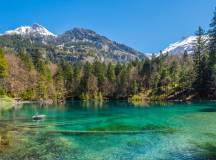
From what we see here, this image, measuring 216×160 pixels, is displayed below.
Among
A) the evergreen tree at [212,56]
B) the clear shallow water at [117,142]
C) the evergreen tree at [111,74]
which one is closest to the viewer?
the clear shallow water at [117,142]

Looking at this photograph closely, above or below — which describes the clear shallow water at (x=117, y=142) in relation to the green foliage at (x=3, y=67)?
below

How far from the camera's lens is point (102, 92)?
17175 cm

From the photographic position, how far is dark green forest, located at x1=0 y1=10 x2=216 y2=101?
396 ft

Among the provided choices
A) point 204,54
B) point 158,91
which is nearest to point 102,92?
point 158,91

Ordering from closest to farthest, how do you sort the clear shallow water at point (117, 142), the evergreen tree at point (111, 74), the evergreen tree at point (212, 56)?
the clear shallow water at point (117, 142), the evergreen tree at point (212, 56), the evergreen tree at point (111, 74)

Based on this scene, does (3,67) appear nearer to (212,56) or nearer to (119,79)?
(119,79)

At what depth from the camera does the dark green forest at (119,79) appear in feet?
396

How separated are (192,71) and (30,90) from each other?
7062cm

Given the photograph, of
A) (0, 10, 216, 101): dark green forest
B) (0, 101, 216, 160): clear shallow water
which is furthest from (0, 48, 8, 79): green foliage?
(0, 101, 216, 160): clear shallow water

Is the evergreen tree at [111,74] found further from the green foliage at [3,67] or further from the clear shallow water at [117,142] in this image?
the clear shallow water at [117,142]

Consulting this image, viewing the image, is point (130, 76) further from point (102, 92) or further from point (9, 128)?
point (9, 128)

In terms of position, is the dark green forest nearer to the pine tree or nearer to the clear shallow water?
the pine tree

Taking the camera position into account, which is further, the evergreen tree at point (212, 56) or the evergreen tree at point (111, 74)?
the evergreen tree at point (111, 74)

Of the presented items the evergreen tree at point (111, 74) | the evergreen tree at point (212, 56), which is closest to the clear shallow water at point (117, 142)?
the evergreen tree at point (212, 56)
